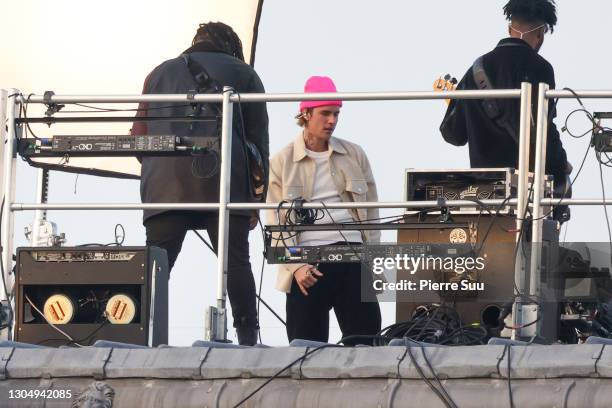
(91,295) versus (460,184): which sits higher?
(460,184)

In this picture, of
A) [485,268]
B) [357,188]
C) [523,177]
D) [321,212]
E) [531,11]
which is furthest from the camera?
[531,11]

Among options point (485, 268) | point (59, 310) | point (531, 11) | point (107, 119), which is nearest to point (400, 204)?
point (485, 268)

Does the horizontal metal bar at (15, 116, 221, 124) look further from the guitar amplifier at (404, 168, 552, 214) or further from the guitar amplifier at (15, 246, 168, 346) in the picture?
the guitar amplifier at (404, 168, 552, 214)

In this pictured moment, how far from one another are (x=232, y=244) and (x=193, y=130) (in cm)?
58

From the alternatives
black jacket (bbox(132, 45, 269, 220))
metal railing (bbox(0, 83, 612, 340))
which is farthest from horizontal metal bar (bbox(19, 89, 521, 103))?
black jacket (bbox(132, 45, 269, 220))

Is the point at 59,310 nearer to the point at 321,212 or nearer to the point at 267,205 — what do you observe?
the point at 267,205

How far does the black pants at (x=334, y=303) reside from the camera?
909 centimetres

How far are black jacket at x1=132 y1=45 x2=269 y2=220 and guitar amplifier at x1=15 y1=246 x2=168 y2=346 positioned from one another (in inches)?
24.5

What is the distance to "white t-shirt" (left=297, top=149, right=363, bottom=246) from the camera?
8984mm

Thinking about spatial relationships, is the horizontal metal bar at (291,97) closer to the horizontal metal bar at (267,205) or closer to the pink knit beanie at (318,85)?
the horizontal metal bar at (267,205)

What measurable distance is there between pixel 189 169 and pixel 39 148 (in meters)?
0.75

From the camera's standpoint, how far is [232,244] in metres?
8.84

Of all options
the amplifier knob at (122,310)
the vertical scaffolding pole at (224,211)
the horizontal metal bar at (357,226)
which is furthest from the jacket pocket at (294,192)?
the amplifier knob at (122,310)

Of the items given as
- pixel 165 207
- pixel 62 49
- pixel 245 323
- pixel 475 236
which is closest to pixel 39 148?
pixel 165 207
